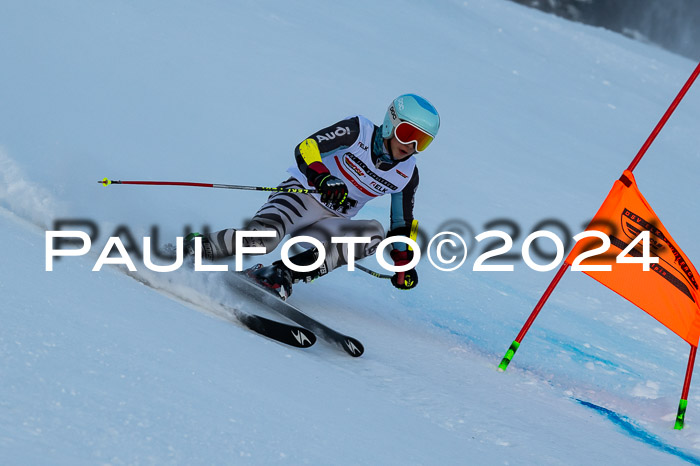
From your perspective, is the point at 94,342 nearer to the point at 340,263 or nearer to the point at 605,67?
the point at 340,263

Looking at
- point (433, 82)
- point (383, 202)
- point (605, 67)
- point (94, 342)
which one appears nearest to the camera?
point (94, 342)

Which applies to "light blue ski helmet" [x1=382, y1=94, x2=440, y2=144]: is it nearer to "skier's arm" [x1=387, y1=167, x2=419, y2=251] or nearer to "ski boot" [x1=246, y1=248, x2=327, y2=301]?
"skier's arm" [x1=387, y1=167, x2=419, y2=251]

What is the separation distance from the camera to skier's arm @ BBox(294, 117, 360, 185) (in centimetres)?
361

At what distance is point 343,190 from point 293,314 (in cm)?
59

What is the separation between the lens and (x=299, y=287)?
14.4 feet

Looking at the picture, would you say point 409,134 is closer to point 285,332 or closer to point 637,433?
point 285,332

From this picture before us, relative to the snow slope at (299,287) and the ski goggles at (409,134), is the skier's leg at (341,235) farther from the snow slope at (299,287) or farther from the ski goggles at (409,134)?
the ski goggles at (409,134)

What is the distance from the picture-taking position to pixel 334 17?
42.0 feet

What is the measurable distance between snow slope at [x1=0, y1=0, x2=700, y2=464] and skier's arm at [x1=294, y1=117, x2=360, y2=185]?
0.70 meters

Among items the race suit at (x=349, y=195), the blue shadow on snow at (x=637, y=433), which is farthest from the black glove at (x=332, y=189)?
the blue shadow on snow at (x=637, y=433)

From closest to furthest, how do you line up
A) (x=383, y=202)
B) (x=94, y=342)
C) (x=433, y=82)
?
(x=94, y=342), (x=383, y=202), (x=433, y=82)

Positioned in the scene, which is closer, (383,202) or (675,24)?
Result: (383,202)

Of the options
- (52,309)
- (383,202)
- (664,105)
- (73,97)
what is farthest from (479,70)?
(52,309)

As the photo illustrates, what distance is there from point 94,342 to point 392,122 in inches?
80.1
